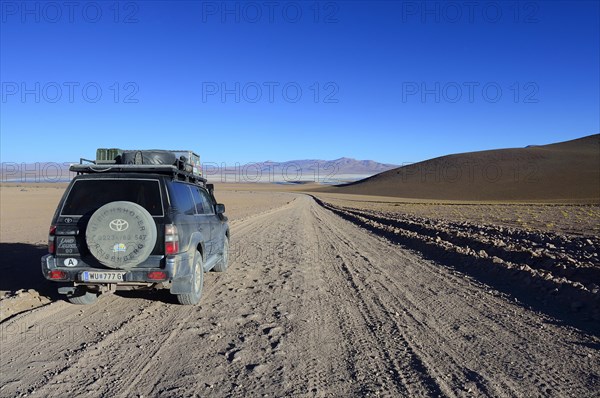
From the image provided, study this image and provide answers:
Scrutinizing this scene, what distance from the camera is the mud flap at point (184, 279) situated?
6191mm

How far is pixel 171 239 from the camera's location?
5953 mm

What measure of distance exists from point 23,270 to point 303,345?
25.2 ft

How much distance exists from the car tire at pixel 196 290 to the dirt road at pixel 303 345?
0.17 metres

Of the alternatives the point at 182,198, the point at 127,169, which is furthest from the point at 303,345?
the point at 127,169

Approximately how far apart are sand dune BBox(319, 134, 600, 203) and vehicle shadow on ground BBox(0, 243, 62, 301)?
82425 millimetres

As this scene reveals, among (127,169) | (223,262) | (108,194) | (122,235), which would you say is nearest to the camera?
(122,235)

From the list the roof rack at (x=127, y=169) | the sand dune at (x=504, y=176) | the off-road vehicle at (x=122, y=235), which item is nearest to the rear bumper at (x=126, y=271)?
the off-road vehicle at (x=122, y=235)

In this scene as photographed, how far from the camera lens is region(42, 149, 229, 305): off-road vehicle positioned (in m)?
5.69

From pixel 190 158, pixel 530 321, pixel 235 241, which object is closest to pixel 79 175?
pixel 190 158

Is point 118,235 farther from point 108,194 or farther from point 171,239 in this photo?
point 108,194

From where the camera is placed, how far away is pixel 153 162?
313 inches

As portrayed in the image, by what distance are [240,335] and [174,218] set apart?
1.85 metres

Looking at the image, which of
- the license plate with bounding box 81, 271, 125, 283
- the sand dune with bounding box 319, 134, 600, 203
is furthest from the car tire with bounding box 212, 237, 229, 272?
the sand dune with bounding box 319, 134, 600, 203

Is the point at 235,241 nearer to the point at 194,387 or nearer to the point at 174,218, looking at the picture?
the point at 174,218
